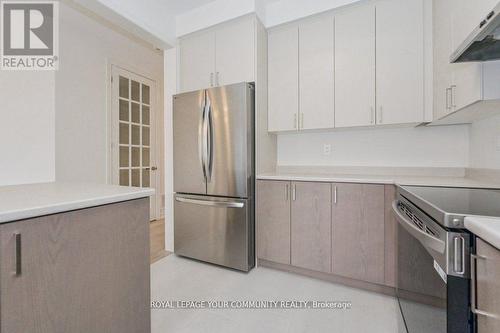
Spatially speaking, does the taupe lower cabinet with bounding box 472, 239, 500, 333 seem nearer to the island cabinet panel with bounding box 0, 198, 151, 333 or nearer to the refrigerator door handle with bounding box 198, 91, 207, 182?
the island cabinet panel with bounding box 0, 198, 151, 333

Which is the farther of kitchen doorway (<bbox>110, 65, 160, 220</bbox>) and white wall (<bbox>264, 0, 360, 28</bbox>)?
kitchen doorway (<bbox>110, 65, 160, 220</bbox>)

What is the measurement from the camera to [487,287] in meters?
0.69

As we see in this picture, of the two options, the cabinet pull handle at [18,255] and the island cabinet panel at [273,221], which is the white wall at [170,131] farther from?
the cabinet pull handle at [18,255]

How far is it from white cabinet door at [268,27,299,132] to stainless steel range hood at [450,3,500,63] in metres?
1.37

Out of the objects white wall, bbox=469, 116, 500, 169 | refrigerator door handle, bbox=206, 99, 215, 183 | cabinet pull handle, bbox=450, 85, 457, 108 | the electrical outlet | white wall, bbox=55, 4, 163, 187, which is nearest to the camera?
cabinet pull handle, bbox=450, 85, 457, 108

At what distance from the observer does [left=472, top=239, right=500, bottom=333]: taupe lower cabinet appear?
0.64 meters

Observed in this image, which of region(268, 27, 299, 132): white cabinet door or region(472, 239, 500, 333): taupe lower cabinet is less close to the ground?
region(268, 27, 299, 132): white cabinet door

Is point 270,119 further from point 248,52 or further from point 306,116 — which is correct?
point 248,52

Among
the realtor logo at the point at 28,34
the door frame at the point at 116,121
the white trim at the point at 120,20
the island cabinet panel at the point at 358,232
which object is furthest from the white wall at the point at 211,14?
the island cabinet panel at the point at 358,232

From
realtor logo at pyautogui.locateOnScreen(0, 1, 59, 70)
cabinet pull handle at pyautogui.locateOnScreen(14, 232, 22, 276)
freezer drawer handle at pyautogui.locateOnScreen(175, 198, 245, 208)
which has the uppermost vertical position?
realtor logo at pyautogui.locateOnScreen(0, 1, 59, 70)

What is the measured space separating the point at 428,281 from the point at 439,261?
247mm

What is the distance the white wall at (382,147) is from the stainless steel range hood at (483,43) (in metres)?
1.10

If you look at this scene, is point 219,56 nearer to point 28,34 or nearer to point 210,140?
point 210,140

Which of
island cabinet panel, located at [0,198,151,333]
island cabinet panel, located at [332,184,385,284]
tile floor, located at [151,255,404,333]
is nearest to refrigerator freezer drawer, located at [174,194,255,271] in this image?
tile floor, located at [151,255,404,333]
